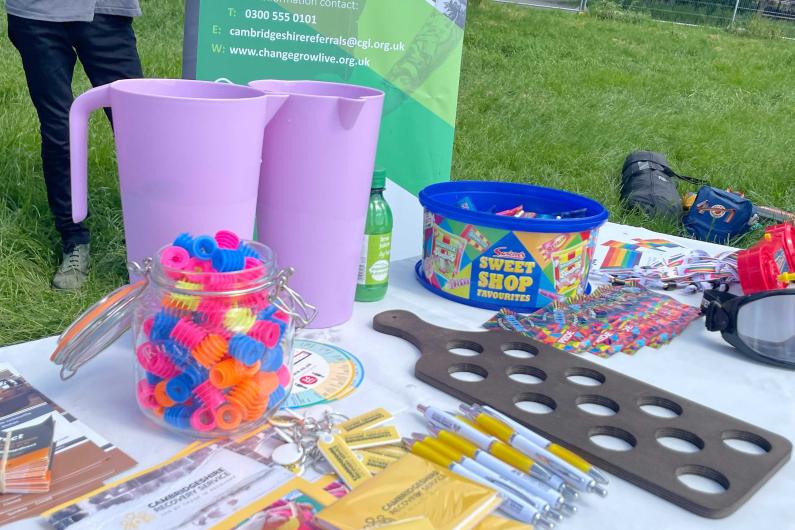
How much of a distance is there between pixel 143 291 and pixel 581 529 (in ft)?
1.23

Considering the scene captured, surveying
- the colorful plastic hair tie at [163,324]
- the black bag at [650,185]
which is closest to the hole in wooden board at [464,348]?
the colorful plastic hair tie at [163,324]

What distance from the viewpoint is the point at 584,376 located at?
2.58ft

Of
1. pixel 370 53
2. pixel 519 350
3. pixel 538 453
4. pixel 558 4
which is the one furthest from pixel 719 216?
pixel 558 4

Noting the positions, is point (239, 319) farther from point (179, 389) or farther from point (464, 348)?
point (464, 348)

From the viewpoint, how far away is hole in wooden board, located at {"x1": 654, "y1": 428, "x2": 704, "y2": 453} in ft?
2.18

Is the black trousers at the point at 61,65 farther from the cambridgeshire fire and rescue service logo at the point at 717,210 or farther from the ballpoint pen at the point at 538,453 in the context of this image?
the cambridgeshire fire and rescue service logo at the point at 717,210

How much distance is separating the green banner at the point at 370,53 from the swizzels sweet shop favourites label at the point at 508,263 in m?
0.21

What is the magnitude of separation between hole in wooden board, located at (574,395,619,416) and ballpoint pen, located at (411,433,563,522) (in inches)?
6.6

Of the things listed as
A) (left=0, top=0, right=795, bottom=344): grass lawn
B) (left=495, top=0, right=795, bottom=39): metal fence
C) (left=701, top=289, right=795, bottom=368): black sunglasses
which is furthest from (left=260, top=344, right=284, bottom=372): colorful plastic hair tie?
(left=495, top=0, right=795, bottom=39): metal fence

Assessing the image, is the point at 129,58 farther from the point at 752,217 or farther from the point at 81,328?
the point at 752,217

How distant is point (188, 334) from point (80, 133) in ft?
0.83

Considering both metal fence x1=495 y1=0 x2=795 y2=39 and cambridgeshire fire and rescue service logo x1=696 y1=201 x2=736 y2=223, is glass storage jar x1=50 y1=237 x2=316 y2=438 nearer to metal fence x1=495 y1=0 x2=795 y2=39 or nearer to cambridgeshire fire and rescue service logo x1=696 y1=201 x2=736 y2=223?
cambridgeshire fire and rescue service logo x1=696 y1=201 x2=736 y2=223

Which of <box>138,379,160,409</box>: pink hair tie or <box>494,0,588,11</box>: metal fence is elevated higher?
<box>494,0,588,11</box>: metal fence

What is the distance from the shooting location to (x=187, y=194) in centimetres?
68
